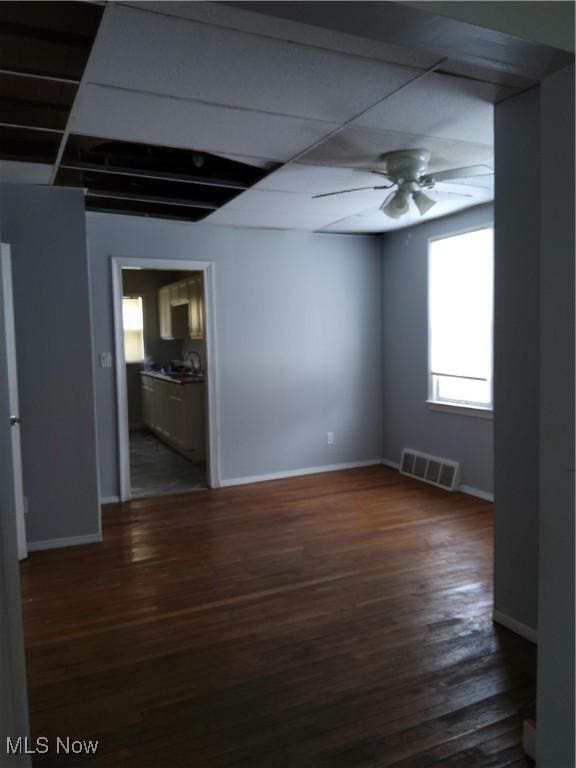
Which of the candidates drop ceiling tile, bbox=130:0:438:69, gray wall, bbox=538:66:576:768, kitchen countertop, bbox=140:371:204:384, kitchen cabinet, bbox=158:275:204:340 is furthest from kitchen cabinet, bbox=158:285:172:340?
gray wall, bbox=538:66:576:768

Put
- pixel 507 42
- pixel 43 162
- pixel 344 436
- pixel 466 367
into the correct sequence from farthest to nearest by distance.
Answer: pixel 344 436, pixel 466 367, pixel 43 162, pixel 507 42

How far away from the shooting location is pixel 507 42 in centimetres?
144

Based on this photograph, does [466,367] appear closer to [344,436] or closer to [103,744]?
[344,436]

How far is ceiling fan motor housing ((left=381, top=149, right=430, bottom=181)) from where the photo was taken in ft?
10.4

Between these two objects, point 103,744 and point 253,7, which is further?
point 103,744

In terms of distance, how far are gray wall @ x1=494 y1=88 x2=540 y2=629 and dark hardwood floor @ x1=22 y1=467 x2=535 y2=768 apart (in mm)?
332

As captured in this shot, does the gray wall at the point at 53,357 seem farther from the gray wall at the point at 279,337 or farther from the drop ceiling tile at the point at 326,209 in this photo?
the drop ceiling tile at the point at 326,209

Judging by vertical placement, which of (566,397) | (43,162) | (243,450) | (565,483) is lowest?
(243,450)

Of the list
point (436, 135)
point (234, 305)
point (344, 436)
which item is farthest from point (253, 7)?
point (344, 436)

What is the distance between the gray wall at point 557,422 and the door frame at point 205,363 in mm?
3721

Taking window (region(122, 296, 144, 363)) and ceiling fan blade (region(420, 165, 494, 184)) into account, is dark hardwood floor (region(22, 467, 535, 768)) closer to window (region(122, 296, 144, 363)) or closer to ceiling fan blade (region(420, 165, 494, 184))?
ceiling fan blade (region(420, 165, 494, 184))

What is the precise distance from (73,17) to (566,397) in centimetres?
208

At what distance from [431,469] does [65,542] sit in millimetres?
3259

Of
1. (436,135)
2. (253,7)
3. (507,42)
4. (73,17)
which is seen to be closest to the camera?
(253,7)
